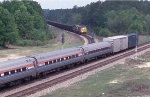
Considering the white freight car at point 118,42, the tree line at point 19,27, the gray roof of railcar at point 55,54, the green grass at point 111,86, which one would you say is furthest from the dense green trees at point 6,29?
the green grass at point 111,86

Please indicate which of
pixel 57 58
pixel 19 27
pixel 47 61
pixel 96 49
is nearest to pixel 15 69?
pixel 47 61

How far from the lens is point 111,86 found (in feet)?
111

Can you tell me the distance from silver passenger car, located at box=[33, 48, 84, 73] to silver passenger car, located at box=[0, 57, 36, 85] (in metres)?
1.56

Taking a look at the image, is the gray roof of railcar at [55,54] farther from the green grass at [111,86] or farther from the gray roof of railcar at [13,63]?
the green grass at [111,86]

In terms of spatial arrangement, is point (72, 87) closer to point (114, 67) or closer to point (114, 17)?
point (114, 67)

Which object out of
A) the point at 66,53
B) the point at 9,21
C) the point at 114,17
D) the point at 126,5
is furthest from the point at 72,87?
the point at 126,5

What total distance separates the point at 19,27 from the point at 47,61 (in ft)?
160

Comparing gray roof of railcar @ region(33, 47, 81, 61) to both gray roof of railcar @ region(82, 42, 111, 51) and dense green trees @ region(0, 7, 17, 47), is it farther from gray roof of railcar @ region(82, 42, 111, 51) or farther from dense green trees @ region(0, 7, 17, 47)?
dense green trees @ region(0, 7, 17, 47)

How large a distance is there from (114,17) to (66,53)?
81486 mm

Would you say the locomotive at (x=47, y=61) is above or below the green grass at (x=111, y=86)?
above

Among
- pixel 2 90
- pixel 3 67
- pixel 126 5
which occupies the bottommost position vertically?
pixel 2 90

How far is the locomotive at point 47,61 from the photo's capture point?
114 ft

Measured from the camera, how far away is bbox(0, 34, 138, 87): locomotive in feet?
114

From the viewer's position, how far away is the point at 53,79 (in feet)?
131
